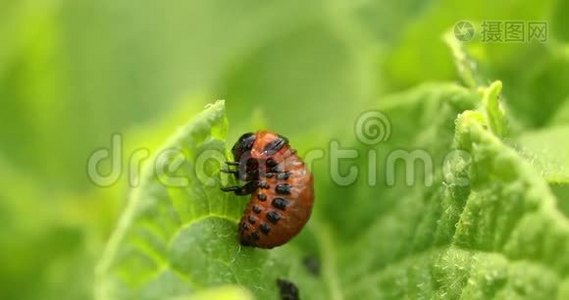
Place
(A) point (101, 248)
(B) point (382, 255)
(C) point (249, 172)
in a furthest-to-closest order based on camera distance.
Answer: (A) point (101, 248) → (B) point (382, 255) → (C) point (249, 172)

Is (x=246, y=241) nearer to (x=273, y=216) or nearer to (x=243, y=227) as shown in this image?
(x=243, y=227)

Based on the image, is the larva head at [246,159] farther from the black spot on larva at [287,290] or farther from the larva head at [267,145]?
the black spot on larva at [287,290]

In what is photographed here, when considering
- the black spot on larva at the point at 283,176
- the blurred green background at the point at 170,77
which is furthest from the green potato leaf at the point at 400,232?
the blurred green background at the point at 170,77

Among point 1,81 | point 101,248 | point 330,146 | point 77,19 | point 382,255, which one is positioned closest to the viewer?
point 382,255

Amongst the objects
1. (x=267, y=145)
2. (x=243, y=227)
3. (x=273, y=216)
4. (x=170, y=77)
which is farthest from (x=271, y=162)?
(x=170, y=77)

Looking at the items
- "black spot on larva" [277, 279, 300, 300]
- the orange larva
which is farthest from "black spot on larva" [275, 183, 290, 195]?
"black spot on larva" [277, 279, 300, 300]

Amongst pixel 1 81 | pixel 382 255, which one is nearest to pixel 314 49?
pixel 1 81

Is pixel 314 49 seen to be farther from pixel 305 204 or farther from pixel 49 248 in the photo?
pixel 305 204
